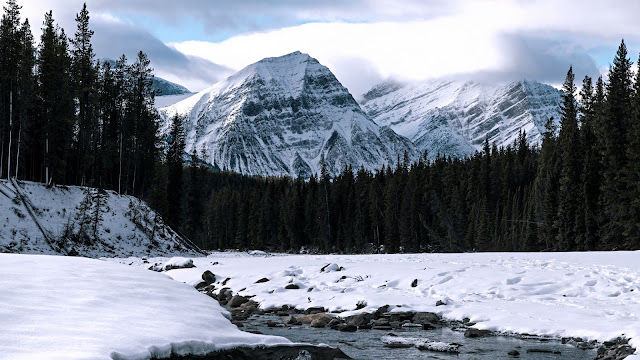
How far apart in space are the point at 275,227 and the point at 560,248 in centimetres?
7051

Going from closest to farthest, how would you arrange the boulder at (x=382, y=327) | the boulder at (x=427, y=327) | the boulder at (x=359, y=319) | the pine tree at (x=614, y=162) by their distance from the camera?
the boulder at (x=427, y=327)
the boulder at (x=382, y=327)
the boulder at (x=359, y=319)
the pine tree at (x=614, y=162)

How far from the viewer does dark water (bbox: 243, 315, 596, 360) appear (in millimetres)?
15984

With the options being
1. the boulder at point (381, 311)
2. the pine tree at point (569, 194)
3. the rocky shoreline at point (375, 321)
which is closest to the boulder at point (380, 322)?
the rocky shoreline at point (375, 321)

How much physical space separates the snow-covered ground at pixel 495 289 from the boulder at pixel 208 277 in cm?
44

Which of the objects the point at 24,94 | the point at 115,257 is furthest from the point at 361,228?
the point at 24,94

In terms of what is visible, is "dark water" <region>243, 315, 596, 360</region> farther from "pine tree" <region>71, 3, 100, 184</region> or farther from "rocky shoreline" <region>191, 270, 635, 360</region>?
"pine tree" <region>71, 3, 100, 184</region>

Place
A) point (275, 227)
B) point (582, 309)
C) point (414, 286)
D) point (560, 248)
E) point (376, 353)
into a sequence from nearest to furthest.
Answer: point (376, 353) → point (582, 309) → point (414, 286) → point (560, 248) → point (275, 227)

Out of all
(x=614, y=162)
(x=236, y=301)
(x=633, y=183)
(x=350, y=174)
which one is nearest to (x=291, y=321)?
(x=236, y=301)

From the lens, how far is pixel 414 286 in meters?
26.3

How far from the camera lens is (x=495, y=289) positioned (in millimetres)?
23844

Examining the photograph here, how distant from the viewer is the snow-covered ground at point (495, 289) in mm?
19219

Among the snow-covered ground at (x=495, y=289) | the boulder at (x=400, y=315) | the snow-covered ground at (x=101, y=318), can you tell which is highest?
the snow-covered ground at (x=101, y=318)

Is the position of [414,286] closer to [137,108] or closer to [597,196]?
[597,196]

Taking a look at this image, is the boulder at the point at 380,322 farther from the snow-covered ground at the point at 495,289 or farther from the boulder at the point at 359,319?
the snow-covered ground at the point at 495,289
